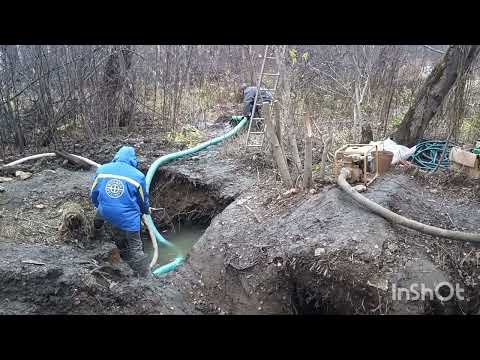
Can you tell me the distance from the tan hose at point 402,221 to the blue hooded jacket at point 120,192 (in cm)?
259

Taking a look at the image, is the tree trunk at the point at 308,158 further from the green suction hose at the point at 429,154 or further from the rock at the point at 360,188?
the green suction hose at the point at 429,154

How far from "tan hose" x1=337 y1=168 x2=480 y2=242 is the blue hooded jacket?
102 inches

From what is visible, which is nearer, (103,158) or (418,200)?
(418,200)

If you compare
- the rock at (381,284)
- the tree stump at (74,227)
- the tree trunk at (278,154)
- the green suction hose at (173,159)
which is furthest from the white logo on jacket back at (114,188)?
the rock at (381,284)

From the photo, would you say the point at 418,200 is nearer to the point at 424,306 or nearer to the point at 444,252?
the point at 444,252

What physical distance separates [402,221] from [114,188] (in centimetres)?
340

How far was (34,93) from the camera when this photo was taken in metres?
8.52

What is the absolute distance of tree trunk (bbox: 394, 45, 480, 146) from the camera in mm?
6098

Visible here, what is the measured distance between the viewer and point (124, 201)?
18.0 feet

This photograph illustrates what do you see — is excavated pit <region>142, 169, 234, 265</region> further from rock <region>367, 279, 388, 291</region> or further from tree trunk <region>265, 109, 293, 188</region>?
rock <region>367, 279, 388, 291</region>

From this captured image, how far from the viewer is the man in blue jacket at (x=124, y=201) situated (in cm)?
543

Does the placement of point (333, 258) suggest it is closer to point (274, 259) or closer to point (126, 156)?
point (274, 259)
